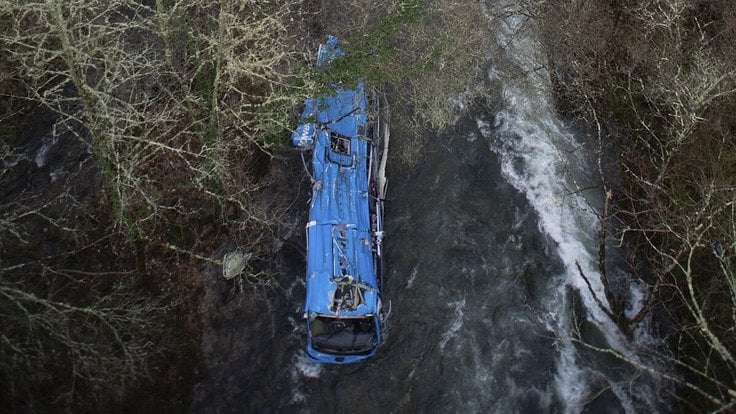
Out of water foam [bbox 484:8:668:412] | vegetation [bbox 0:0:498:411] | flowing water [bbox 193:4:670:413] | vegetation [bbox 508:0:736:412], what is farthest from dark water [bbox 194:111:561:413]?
vegetation [bbox 508:0:736:412]

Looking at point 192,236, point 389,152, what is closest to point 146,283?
point 192,236

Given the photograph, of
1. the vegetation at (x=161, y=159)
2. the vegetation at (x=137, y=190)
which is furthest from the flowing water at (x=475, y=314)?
the vegetation at (x=137, y=190)

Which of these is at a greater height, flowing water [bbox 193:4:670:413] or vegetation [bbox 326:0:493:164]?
vegetation [bbox 326:0:493:164]

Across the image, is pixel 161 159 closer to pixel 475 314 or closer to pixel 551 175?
pixel 475 314

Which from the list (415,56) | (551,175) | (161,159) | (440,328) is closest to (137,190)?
(161,159)

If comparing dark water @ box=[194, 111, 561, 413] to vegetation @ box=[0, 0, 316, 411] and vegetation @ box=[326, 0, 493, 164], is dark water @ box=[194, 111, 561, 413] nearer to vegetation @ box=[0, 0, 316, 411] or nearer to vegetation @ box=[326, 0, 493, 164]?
vegetation @ box=[0, 0, 316, 411]

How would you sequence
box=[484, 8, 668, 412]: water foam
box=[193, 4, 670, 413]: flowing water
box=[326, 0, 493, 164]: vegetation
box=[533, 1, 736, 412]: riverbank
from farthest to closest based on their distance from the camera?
box=[326, 0, 493, 164]: vegetation
box=[484, 8, 668, 412]: water foam
box=[193, 4, 670, 413]: flowing water
box=[533, 1, 736, 412]: riverbank
